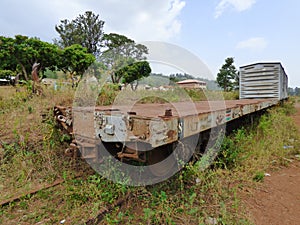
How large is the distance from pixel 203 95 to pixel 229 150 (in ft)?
16.5

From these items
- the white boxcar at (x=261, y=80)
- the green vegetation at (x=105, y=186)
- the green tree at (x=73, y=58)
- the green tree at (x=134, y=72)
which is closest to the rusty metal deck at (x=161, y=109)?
the green vegetation at (x=105, y=186)

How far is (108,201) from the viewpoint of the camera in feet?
6.11

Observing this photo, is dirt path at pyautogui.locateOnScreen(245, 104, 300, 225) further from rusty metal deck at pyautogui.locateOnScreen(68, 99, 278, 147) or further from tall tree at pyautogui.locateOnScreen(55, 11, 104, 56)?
tall tree at pyautogui.locateOnScreen(55, 11, 104, 56)

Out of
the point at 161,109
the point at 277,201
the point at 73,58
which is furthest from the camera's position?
the point at 73,58

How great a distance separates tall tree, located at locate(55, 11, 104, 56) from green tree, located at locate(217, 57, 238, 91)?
612 inches

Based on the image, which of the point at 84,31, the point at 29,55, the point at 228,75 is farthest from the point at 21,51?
the point at 228,75

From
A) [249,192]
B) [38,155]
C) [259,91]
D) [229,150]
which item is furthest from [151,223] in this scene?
[259,91]

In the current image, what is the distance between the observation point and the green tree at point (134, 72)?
4941 millimetres

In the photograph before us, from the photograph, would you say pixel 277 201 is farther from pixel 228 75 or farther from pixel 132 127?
pixel 228 75

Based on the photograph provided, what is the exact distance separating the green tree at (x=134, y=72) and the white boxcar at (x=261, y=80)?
6454 millimetres

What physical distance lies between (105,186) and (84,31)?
24.2 m

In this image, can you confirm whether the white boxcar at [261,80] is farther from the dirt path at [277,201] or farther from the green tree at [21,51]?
the green tree at [21,51]

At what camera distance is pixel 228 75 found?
2389cm

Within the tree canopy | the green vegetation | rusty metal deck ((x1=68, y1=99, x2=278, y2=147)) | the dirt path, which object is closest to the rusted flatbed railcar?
rusty metal deck ((x1=68, y1=99, x2=278, y2=147))
